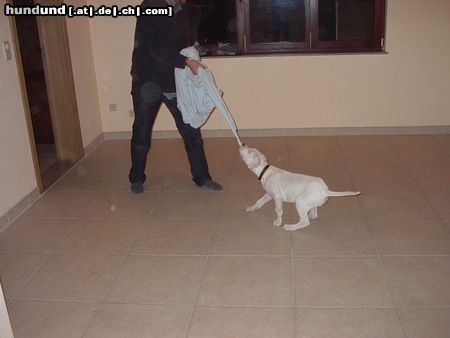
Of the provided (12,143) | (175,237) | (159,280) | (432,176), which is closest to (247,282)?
(159,280)

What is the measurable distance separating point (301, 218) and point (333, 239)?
226mm

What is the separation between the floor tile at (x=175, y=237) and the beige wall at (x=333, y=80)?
217 cm

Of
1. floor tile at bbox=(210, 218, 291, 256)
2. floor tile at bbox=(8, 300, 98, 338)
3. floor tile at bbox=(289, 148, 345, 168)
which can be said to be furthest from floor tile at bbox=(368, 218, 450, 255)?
floor tile at bbox=(8, 300, 98, 338)

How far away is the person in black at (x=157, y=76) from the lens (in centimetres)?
339

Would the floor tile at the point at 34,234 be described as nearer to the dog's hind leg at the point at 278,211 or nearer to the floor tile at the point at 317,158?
the dog's hind leg at the point at 278,211

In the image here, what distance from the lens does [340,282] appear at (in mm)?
2508

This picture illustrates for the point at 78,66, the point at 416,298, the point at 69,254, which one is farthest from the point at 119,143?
the point at 416,298

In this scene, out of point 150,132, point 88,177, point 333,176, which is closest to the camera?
point 150,132

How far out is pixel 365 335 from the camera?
2.11 m

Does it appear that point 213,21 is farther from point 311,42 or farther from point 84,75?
point 84,75

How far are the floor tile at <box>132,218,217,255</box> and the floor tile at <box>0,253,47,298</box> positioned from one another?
567mm

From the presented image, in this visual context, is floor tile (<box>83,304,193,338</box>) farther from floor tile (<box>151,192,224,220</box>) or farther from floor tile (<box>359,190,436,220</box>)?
floor tile (<box>359,190,436,220</box>)

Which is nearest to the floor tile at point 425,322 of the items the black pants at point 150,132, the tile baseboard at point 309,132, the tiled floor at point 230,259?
the tiled floor at point 230,259

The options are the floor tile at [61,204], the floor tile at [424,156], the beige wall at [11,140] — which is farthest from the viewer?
the floor tile at [424,156]
